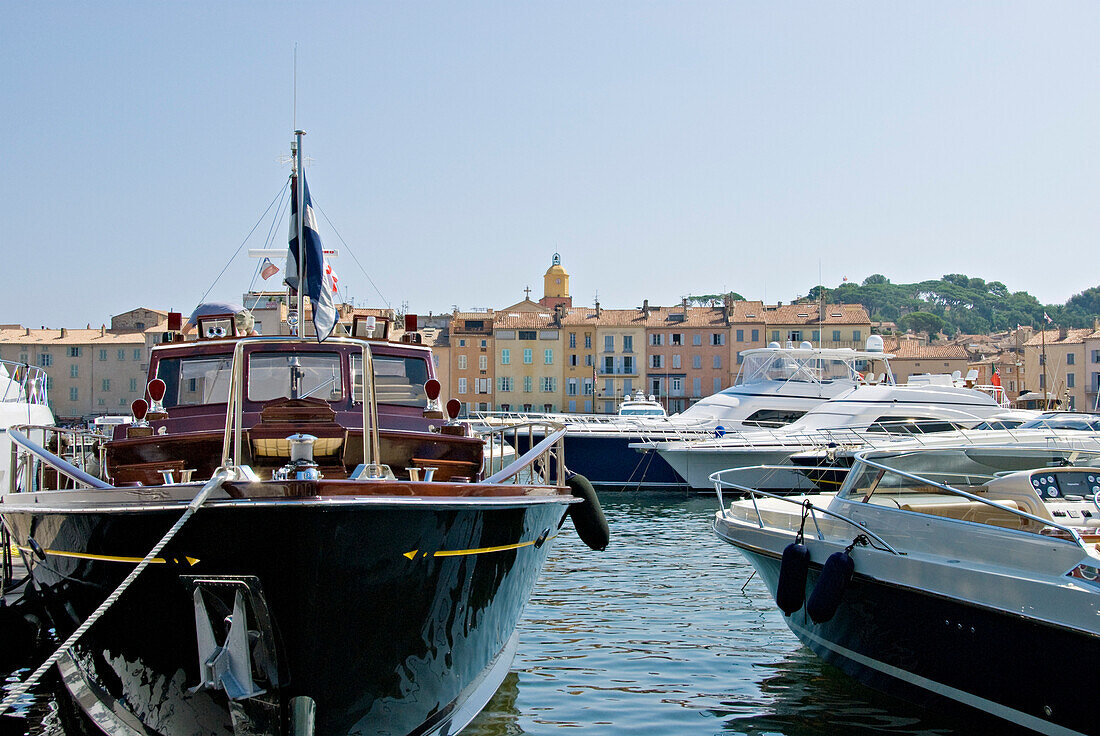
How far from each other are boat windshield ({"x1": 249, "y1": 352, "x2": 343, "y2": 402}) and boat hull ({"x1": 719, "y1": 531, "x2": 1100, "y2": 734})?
16.3ft

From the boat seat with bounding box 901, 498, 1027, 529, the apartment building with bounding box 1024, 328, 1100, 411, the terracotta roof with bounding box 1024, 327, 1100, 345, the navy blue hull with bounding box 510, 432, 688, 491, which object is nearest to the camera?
the boat seat with bounding box 901, 498, 1027, 529

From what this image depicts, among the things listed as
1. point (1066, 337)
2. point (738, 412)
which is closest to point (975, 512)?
point (738, 412)

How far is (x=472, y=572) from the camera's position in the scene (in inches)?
314

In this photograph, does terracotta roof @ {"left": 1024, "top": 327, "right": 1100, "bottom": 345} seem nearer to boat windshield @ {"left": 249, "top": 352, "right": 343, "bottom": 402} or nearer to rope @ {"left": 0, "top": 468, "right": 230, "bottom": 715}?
boat windshield @ {"left": 249, "top": 352, "right": 343, "bottom": 402}

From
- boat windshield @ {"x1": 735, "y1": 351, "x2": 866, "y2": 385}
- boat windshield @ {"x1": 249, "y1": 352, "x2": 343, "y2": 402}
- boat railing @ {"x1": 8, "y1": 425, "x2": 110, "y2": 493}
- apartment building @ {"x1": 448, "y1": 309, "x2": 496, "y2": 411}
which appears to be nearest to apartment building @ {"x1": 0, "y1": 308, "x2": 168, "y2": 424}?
apartment building @ {"x1": 448, "y1": 309, "x2": 496, "y2": 411}

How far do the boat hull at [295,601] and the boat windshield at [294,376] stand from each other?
233cm

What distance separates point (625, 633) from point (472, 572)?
5.84 m

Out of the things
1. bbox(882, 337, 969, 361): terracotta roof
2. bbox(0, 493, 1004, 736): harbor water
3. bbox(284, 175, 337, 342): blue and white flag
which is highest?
bbox(882, 337, 969, 361): terracotta roof

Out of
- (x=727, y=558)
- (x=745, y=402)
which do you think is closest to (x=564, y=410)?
(x=745, y=402)

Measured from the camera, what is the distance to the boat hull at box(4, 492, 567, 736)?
268 inches

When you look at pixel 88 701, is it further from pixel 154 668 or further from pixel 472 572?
pixel 472 572

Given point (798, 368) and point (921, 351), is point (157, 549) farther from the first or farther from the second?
point (921, 351)

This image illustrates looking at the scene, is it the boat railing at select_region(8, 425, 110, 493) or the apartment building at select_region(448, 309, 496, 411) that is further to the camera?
the apartment building at select_region(448, 309, 496, 411)

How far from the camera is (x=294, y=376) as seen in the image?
9930 millimetres
